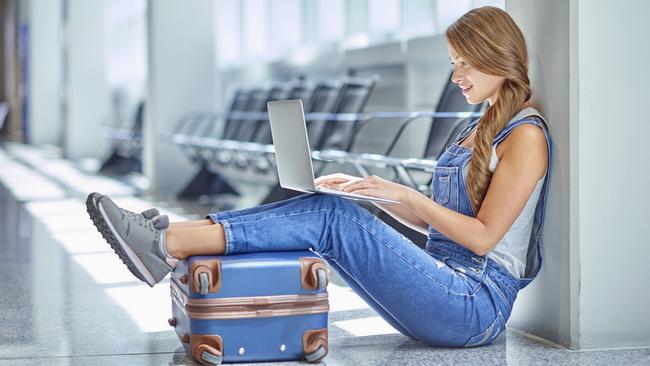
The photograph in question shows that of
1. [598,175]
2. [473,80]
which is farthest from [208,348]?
[598,175]

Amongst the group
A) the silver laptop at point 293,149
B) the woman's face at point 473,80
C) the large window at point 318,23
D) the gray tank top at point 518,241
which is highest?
the large window at point 318,23

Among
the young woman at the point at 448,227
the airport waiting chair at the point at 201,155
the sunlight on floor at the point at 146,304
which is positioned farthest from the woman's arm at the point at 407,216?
the airport waiting chair at the point at 201,155

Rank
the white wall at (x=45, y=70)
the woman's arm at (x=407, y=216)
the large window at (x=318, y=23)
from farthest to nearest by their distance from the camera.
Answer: the white wall at (x=45, y=70) < the large window at (x=318, y=23) < the woman's arm at (x=407, y=216)

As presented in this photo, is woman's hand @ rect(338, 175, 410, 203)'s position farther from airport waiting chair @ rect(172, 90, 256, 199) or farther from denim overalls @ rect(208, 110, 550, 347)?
airport waiting chair @ rect(172, 90, 256, 199)

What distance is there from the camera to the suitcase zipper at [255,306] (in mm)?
2811

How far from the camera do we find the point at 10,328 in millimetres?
3494

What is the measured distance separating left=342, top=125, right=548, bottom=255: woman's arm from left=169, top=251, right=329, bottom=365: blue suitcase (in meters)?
0.28

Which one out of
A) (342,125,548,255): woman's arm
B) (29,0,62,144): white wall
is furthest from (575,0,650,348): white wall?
(29,0,62,144): white wall

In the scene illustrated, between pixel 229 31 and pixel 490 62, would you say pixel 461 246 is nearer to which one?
pixel 490 62

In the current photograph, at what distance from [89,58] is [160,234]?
1284 cm

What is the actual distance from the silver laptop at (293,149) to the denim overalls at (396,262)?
5cm

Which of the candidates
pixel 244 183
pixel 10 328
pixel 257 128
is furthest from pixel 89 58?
pixel 10 328

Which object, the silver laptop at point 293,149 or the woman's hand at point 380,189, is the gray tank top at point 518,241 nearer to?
the woman's hand at point 380,189

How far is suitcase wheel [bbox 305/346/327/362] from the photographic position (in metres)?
2.88
